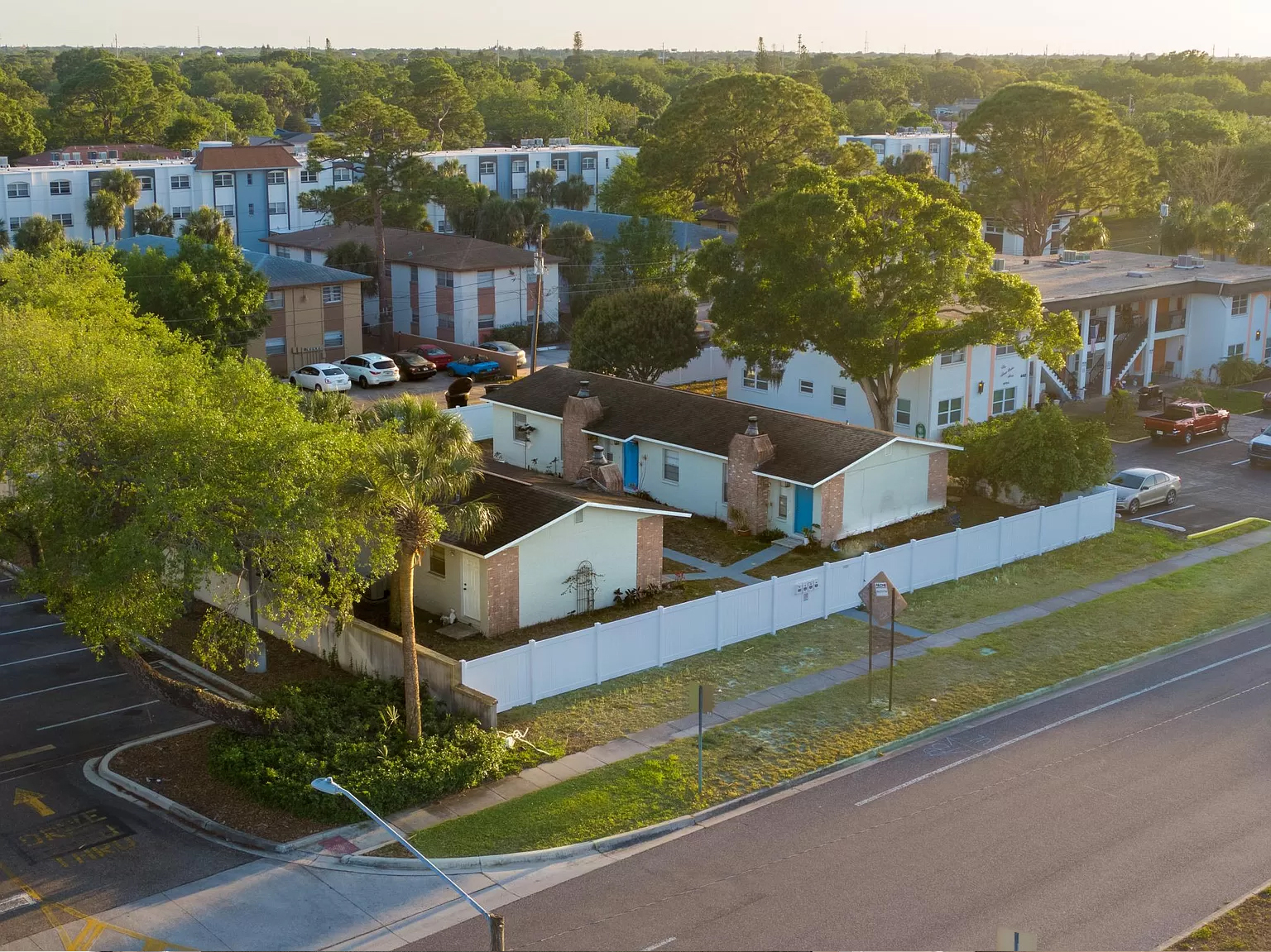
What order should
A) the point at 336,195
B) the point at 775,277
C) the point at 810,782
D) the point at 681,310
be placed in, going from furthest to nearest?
1. the point at 336,195
2. the point at 681,310
3. the point at 775,277
4. the point at 810,782

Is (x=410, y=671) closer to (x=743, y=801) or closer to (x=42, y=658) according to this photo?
(x=743, y=801)

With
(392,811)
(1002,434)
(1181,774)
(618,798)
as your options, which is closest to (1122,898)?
(1181,774)

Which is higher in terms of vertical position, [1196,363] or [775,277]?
[775,277]

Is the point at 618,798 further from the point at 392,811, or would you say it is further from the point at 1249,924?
the point at 1249,924

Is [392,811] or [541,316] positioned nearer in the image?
[392,811]

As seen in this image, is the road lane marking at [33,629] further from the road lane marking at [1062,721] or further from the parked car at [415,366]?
the parked car at [415,366]

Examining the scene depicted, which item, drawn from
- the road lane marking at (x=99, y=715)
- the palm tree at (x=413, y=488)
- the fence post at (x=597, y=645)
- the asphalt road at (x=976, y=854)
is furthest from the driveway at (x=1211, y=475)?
the road lane marking at (x=99, y=715)

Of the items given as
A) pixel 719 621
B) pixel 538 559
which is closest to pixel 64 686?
pixel 538 559
